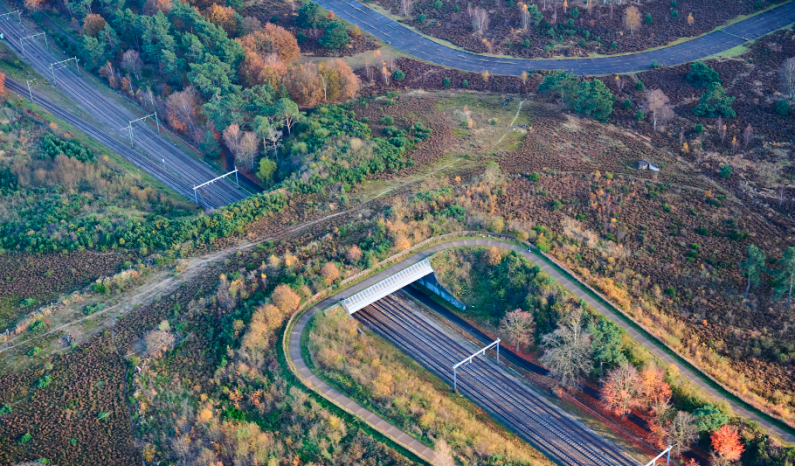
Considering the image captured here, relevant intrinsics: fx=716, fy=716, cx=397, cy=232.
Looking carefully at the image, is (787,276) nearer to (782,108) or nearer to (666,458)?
(666,458)

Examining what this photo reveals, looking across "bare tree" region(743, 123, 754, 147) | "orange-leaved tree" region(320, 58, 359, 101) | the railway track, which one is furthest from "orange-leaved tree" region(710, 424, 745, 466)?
"orange-leaved tree" region(320, 58, 359, 101)

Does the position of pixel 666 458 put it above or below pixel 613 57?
below

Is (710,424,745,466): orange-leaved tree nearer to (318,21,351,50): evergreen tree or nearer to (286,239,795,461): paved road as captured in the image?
(286,239,795,461): paved road

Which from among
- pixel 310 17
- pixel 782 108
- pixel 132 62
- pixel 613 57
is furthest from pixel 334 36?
pixel 782 108

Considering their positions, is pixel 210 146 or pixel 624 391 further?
pixel 210 146

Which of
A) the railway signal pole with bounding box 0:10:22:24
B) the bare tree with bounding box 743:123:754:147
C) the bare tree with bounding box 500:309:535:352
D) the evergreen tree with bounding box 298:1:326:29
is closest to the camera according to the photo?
the bare tree with bounding box 500:309:535:352

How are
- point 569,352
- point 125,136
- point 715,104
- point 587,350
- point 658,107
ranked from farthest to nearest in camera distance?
point 125,136 < point 715,104 < point 658,107 < point 587,350 < point 569,352

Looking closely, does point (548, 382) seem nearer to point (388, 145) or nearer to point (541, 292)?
point (541, 292)
